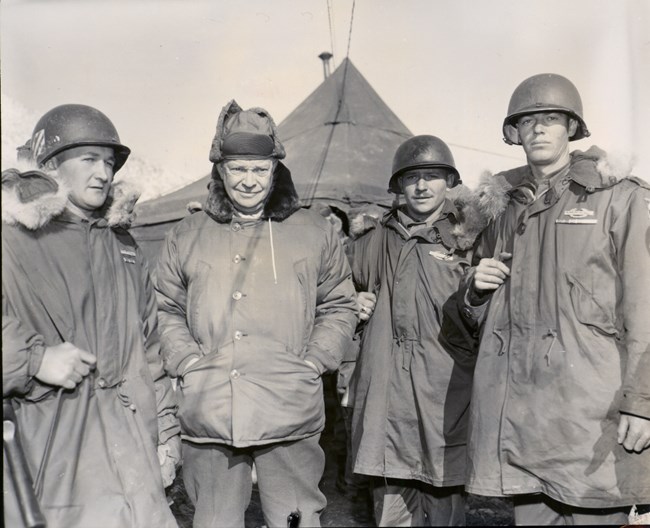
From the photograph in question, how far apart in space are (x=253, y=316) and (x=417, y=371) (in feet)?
3.24

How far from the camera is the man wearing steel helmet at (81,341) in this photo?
2184mm

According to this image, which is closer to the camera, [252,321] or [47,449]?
[47,449]

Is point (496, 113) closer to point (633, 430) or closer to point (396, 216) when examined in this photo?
point (396, 216)

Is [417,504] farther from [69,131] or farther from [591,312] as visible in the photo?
[69,131]

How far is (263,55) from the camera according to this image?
4230mm

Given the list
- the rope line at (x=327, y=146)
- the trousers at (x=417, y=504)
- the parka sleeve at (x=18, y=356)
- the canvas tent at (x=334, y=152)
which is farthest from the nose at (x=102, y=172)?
the canvas tent at (x=334, y=152)

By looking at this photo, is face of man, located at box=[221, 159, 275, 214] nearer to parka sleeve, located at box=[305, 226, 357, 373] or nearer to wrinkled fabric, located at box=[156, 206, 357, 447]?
wrinkled fabric, located at box=[156, 206, 357, 447]

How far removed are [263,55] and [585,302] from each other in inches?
106

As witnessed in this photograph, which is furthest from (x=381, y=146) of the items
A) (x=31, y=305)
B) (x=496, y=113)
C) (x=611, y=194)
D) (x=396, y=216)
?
(x=31, y=305)

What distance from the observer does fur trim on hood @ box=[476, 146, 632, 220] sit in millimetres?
2523

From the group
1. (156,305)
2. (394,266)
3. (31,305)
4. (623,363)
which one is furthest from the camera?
(394,266)

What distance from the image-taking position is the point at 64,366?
2.19m

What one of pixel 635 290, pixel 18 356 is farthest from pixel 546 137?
pixel 18 356

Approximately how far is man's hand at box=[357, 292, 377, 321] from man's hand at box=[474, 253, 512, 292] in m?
0.78
